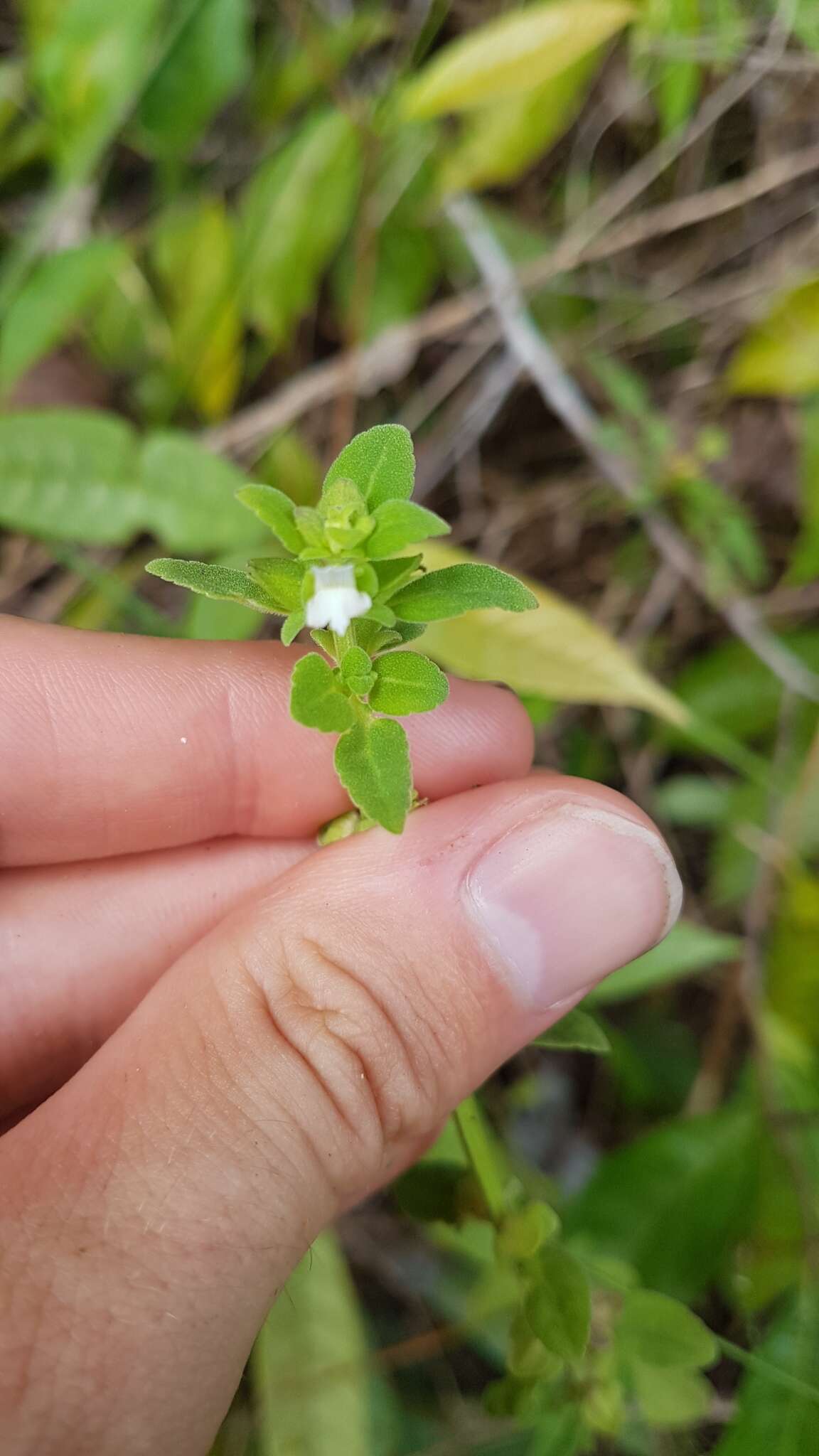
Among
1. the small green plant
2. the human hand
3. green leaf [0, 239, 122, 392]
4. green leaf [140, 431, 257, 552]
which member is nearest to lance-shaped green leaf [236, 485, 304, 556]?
the small green plant

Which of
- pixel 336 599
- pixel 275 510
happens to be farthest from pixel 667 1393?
pixel 275 510

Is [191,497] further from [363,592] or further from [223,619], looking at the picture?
[363,592]

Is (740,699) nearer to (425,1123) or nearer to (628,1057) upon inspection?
(628,1057)

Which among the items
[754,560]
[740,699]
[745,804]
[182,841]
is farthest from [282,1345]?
[754,560]

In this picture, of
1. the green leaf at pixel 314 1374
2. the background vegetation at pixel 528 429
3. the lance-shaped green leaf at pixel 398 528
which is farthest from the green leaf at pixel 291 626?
the green leaf at pixel 314 1374

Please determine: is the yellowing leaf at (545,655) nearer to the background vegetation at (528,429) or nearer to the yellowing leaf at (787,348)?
the background vegetation at (528,429)

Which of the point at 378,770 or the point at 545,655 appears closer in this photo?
the point at 378,770

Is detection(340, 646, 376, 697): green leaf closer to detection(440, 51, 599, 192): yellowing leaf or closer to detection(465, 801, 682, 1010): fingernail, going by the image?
detection(465, 801, 682, 1010): fingernail
